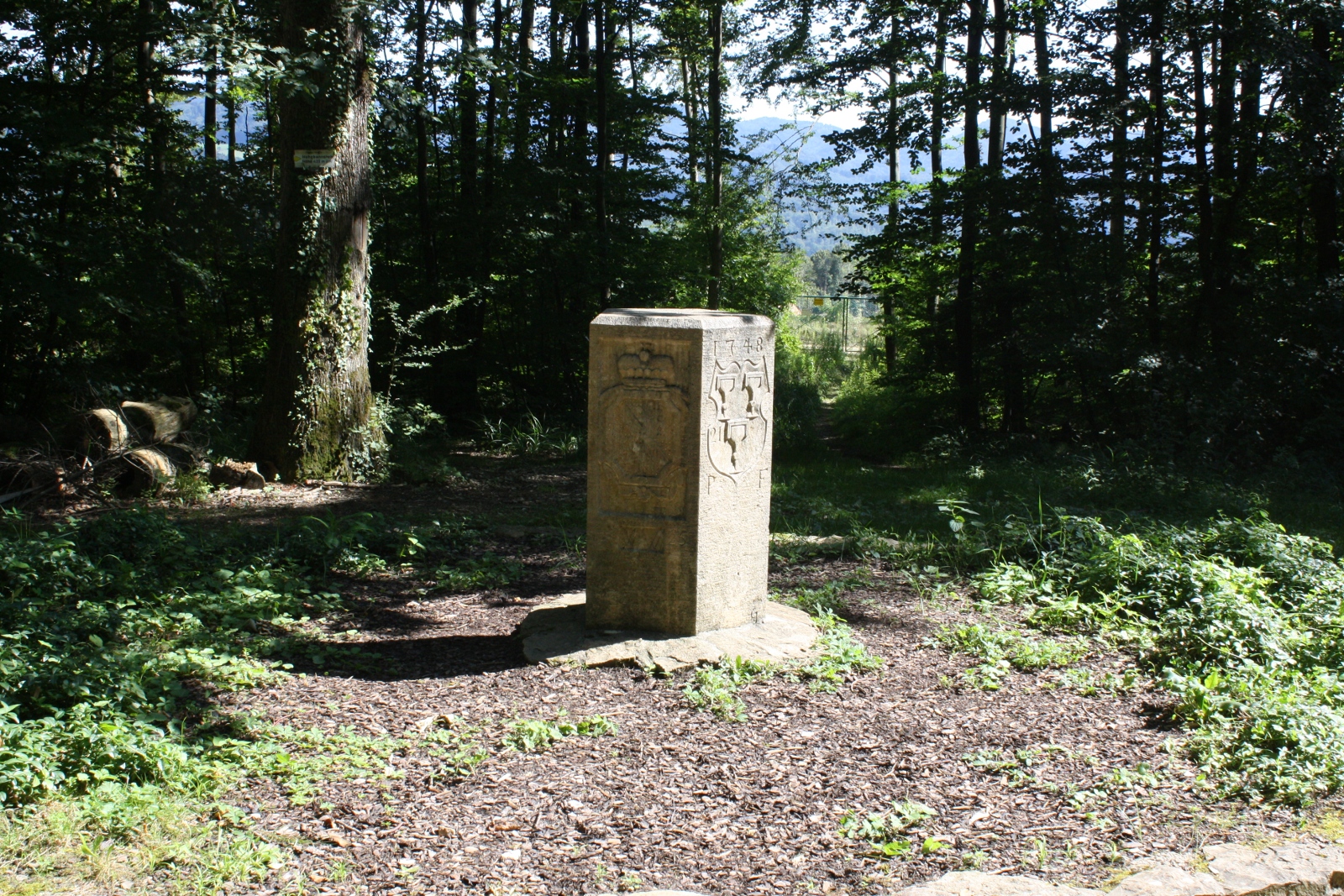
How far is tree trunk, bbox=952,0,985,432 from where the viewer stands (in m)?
12.7

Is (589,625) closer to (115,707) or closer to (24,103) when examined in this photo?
(115,707)

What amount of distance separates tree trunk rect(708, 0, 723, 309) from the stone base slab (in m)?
11.4

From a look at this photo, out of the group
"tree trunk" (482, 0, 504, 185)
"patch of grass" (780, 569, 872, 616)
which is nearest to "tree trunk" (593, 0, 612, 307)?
"tree trunk" (482, 0, 504, 185)

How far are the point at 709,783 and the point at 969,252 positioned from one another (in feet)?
36.3

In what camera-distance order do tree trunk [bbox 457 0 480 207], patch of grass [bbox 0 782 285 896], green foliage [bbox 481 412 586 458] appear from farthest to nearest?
tree trunk [bbox 457 0 480 207] < green foliage [bbox 481 412 586 458] < patch of grass [bbox 0 782 285 896]

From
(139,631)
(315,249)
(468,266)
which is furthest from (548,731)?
(468,266)

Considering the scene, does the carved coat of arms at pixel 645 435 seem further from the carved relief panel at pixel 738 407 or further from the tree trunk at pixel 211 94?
the tree trunk at pixel 211 94

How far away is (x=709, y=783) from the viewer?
3367 millimetres

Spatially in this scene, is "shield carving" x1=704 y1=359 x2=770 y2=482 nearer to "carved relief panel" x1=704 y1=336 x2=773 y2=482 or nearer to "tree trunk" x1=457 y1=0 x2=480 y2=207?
"carved relief panel" x1=704 y1=336 x2=773 y2=482

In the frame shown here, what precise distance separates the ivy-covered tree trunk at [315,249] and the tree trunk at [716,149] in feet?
24.6

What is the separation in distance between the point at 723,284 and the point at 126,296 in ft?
35.9

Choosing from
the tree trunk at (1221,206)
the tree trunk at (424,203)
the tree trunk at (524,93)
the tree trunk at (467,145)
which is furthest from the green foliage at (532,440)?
the tree trunk at (1221,206)

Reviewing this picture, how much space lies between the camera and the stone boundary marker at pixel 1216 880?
105 inches

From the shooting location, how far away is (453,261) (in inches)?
513
